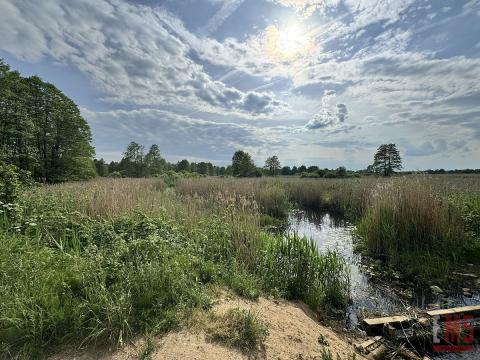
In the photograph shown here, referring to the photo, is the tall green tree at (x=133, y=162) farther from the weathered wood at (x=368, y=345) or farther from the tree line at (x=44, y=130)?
the weathered wood at (x=368, y=345)

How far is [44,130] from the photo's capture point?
878 inches

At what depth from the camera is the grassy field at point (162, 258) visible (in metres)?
2.51

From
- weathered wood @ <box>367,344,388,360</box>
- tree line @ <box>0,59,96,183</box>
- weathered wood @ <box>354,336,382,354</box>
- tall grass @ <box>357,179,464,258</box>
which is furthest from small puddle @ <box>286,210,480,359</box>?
tree line @ <box>0,59,96,183</box>

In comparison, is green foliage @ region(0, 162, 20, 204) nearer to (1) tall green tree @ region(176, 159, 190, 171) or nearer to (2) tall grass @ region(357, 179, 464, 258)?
(2) tall grass @ region(357, 179, 464, 258)

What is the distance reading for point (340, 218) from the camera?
13.1 m

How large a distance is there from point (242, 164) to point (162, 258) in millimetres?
42214

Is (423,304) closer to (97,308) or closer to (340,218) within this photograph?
(97,308)

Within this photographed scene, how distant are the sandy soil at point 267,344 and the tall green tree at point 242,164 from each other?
40331 mm

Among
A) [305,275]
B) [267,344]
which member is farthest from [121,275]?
[305,275]

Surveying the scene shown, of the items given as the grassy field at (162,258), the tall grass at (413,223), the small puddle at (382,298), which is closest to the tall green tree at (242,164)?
Result: the tall grass at (413,223)

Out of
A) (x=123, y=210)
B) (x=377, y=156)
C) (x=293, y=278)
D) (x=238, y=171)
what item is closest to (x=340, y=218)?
(x=293, y=278)

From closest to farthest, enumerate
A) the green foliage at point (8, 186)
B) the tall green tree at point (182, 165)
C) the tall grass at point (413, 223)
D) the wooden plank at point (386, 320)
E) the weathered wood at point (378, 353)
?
1. the weathered wood at point (378, 353)
2. the wooden plank at point (386, 320)
3. the green foliage at point (8, 186)
4. the tall grass at point (413, 223)
5. the tall green tree at point (182, 165)

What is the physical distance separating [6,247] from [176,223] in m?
2.89

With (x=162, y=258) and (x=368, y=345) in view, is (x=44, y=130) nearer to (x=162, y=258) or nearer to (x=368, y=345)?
(x=162, y=258)
